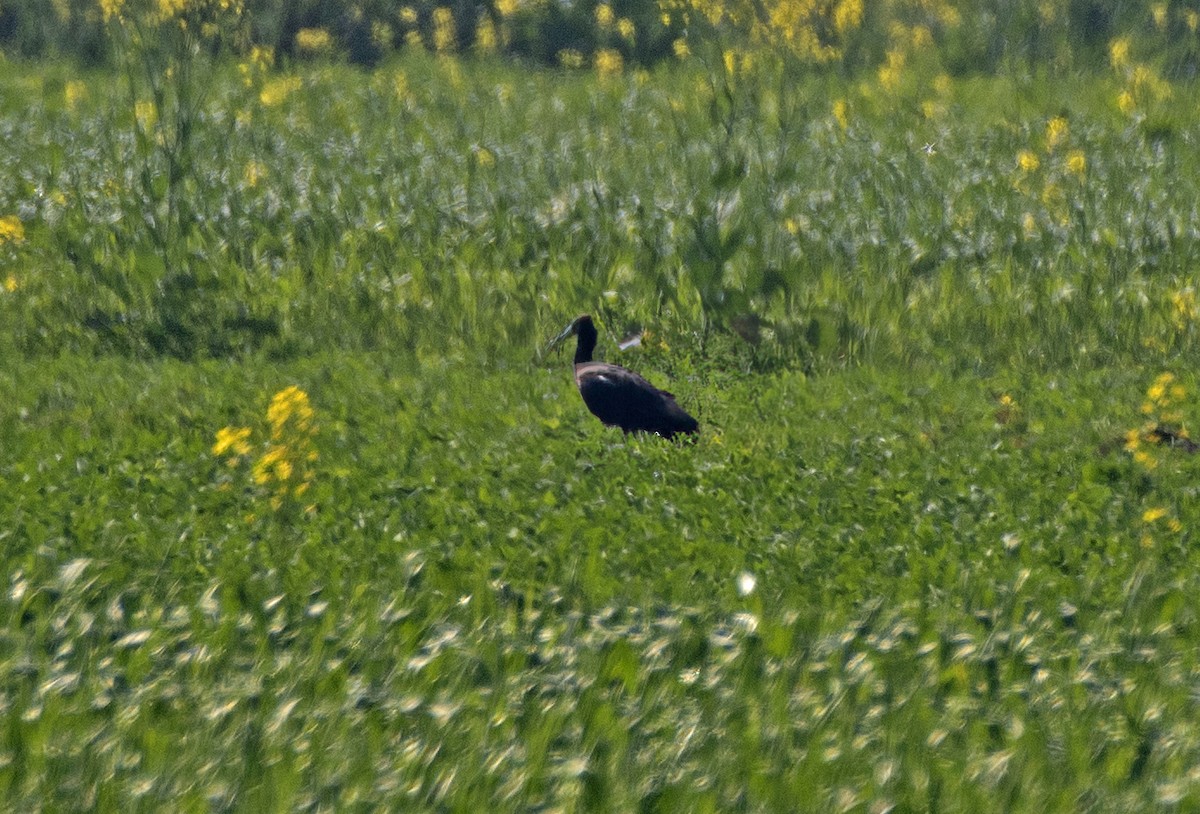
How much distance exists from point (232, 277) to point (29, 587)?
15.5 feet

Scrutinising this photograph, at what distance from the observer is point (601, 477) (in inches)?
254

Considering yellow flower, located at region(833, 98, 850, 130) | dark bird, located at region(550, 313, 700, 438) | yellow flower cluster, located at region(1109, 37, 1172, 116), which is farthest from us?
yellow flower cluster, located at region(1109, 37, 1172, 116)

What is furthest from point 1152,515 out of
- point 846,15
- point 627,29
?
point 627,29

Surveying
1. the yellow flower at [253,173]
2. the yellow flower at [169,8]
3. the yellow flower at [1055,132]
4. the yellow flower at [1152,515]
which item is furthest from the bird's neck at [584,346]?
the yellow flower at [1055,132]

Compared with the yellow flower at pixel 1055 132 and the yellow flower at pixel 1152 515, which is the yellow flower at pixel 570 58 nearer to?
the yellow flower at pixel 1055 132

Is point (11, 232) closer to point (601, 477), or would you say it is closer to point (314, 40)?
point (601, 477)

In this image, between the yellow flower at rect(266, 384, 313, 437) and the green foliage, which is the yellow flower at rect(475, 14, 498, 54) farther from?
the yellow flower at rect(266, 384, 313, 437)

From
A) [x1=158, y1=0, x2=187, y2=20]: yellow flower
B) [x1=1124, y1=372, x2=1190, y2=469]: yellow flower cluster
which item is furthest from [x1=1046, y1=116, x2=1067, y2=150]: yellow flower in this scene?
[x1=158, y1=0, x2=187, y2=20]: yellow flower

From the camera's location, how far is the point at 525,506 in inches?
241

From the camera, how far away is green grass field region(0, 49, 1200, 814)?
14.0ft

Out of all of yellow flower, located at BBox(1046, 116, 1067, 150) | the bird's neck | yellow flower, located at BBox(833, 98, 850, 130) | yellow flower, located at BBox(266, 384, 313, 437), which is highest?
yellow flower, located at BBox(266, 384, 313, 437)

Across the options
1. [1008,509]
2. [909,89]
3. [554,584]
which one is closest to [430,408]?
[554,584]

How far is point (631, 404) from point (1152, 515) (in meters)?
2.30

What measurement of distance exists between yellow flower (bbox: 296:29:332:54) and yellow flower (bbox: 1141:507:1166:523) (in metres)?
12.9
